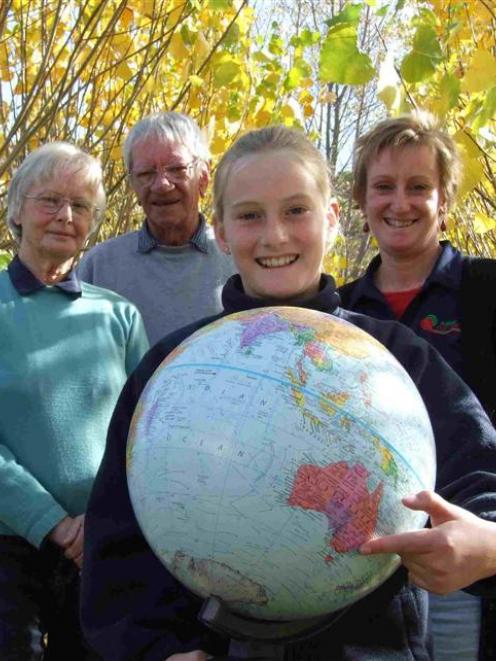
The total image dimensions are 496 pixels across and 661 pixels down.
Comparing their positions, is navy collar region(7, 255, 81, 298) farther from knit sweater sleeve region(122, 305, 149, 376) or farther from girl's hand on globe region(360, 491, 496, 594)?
girl's hand on globe region(360, 491, 496, 594)

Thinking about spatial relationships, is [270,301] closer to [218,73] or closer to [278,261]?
[278,261]

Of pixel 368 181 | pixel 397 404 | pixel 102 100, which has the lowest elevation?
pixel 397 404

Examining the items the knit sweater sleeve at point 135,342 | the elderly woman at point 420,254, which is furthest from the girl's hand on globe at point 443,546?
the knit sweater sleeve at point 135,342

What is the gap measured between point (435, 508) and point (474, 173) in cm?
189

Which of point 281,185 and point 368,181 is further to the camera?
point 368,181

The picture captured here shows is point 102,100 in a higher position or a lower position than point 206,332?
higher

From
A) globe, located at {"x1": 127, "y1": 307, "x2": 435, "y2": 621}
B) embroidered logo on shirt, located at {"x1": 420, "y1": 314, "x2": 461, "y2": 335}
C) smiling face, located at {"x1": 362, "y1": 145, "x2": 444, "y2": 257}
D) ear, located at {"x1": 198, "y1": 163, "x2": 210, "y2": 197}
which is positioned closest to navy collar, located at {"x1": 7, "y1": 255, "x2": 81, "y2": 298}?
ear, located at {"x1": 198, "y1": 163, "x2": 210, "y2": 197}

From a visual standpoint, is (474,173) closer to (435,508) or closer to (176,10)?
(435,508)

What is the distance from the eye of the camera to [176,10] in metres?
4.99

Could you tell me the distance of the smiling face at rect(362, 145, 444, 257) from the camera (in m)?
3.18

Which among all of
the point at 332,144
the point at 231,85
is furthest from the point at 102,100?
the point at 332,144

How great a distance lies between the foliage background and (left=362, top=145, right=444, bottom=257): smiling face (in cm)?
20

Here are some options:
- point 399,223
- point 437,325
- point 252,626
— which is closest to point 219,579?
point 252,626

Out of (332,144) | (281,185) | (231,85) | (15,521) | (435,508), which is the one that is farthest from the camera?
(332,144)
